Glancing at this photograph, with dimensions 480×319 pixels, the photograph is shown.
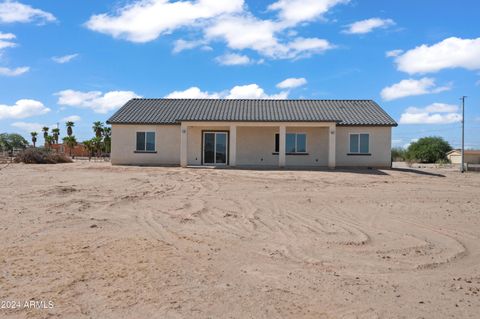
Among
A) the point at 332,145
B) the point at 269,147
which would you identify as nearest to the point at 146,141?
the point at 269,147

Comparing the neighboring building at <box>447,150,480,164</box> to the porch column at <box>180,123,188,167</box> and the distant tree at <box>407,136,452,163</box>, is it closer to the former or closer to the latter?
the distant tree at <box>407,136,452,163</box>

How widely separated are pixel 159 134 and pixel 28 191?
44.5 feet

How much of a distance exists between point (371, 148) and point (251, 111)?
734 centimetres

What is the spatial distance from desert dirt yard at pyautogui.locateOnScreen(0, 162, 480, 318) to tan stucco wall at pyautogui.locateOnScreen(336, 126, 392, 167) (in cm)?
1235

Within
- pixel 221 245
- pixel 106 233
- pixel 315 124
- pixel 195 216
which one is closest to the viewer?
pixel 221 245

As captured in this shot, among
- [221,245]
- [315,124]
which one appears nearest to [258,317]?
[221,245]

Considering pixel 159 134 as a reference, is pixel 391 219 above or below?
below

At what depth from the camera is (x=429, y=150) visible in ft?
171

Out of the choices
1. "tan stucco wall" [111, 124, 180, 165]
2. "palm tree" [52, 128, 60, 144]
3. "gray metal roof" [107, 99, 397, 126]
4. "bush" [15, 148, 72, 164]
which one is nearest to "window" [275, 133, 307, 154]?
"gray metal roof" [107, 99, 397, 126]

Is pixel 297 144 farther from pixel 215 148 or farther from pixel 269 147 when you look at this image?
pixel 215 148

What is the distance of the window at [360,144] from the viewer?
25219mm

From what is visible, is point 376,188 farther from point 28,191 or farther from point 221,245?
point 28,191

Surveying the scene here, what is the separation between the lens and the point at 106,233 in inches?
301

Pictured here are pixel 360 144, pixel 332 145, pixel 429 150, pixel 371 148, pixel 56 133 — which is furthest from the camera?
pixel 56 133
